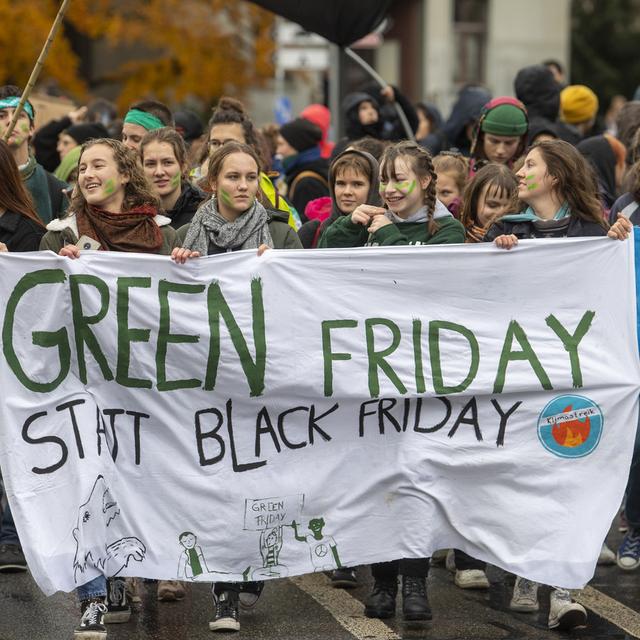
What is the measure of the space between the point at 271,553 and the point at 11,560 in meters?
1.52

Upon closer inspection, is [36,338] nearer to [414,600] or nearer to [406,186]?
[406,186]

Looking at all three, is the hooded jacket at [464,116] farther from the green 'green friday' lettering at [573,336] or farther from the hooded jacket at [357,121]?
the green 'green friday' lettering at [573,336]

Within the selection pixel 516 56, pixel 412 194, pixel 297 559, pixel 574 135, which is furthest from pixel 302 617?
pixel 516 56

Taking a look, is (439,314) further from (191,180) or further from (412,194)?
(191,180)

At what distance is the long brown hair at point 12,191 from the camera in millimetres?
6562

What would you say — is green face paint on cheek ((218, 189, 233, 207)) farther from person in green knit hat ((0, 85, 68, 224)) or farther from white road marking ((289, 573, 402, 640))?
white road marking ((289, 573, 402, 640))

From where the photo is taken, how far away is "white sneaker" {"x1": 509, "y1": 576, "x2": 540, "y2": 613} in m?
6.23

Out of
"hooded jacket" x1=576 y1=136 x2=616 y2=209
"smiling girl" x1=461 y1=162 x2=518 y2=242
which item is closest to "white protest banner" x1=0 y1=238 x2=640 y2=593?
"smiling girl" x1=461 y1=162 x2=518 y2=242

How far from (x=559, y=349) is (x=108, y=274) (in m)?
1.84

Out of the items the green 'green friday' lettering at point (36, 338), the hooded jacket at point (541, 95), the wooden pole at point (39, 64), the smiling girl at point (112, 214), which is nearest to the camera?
the green 'green friday' lettering at point (36, 338)

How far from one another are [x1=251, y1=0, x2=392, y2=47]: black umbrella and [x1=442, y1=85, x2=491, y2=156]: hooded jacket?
3.83ft

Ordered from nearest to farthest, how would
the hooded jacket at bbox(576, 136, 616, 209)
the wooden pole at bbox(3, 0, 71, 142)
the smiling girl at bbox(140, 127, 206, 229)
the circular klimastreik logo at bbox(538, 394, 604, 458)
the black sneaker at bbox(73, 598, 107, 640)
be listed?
the black sneaker at bbox(73, 598, 107, 640)
the circular klimastreik logo at bbox(538, 394, 604, 458)
the wooden pole at bbox(3, 0, 71, 142)
the smiling girl at bbox(140, 127, 206, 229)
the hooded jacket at bbox(576, 136, 616, 209)

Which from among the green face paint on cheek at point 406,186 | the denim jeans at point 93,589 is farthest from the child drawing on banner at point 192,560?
the green face paint on cheek at point 406,186

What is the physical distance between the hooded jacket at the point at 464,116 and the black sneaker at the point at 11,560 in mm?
4769
